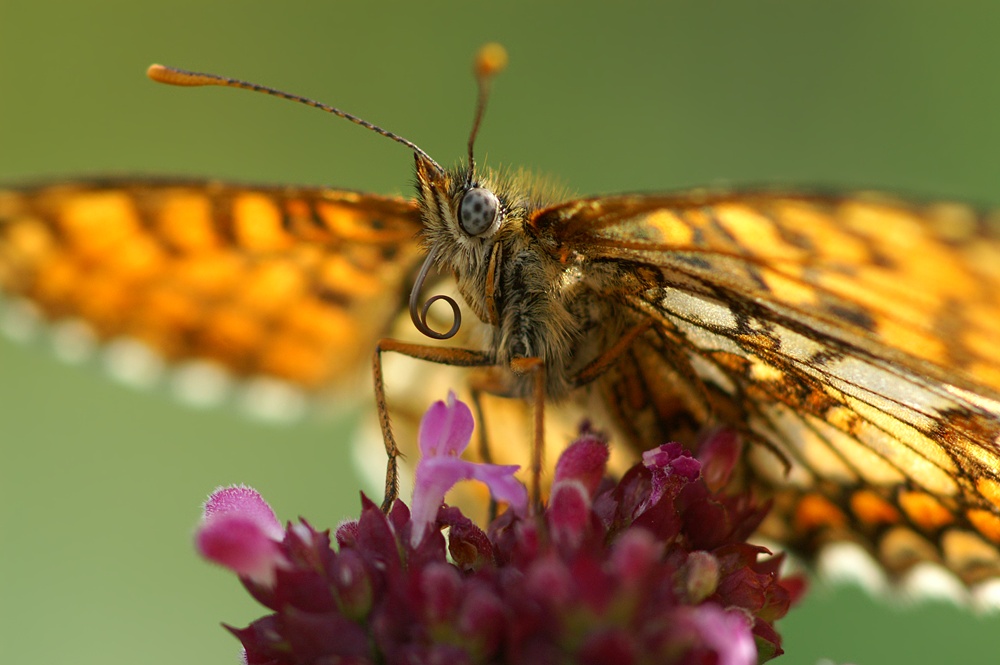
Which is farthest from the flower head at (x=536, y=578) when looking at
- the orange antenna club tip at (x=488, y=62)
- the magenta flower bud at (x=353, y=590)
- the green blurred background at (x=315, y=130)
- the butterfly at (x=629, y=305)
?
the green blurred background at (x=315, y=130)

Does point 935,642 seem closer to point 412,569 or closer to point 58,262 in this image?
point 412,569

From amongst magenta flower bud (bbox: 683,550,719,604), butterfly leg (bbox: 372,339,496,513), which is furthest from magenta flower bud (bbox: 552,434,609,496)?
butterfly leg (bbox: 372,339,496,513)

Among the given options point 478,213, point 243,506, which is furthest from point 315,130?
point 243,506

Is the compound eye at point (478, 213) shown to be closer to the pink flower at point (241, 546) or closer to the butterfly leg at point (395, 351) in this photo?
the butterfly leg at point (395, 351)

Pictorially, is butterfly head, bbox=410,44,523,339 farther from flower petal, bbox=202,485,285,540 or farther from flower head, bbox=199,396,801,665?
flower petal, bbox=202,485,285,540

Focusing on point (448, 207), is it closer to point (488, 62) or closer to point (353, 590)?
point (488, 62)

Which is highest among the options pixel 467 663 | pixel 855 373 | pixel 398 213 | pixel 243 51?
pixel 243 51

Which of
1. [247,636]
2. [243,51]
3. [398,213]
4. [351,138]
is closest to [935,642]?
[398,213]
